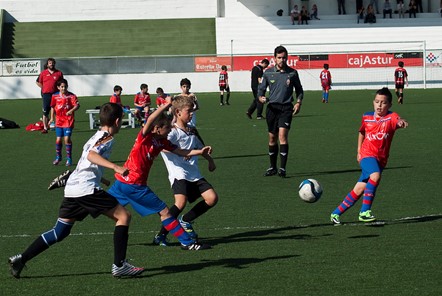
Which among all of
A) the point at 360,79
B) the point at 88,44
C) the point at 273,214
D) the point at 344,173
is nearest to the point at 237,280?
the point at 273,214

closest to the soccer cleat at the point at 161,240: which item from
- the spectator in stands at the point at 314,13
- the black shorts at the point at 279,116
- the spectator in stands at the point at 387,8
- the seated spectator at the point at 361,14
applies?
the black shorts at the point at 279,116

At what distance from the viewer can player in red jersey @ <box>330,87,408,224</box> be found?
10172 millimetres

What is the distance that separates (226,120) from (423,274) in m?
21.7

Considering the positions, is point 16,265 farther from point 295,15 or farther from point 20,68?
point 295,15

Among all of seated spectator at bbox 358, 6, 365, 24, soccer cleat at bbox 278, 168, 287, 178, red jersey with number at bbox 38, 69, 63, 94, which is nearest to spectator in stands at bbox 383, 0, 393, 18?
seated spectator at bbox 358, 6, 365, 24

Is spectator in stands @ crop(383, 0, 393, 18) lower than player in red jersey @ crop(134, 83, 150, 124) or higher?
higher

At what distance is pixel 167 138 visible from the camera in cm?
936

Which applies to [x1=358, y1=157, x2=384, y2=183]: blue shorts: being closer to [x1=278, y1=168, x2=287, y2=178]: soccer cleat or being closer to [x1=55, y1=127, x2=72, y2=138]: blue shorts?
[x1=278, y1=168, x2=287, y2=178]: soccer cleat

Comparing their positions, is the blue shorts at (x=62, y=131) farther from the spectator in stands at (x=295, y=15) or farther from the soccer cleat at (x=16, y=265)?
the spectator in stands at (x=295, y=15)

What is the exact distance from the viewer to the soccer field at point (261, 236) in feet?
24.7

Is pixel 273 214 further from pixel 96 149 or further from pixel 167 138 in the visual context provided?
pixel 96 149

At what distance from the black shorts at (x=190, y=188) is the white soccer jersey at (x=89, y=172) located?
5.87 ft

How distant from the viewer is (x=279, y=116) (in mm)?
15547

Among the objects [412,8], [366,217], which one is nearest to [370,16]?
[412,8]
